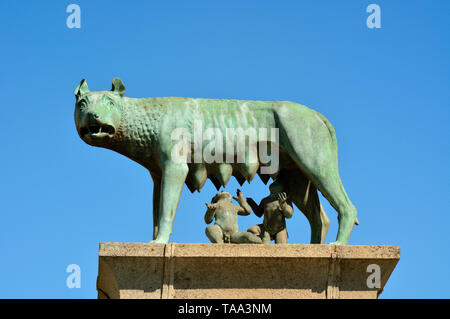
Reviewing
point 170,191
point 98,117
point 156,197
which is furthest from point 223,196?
point 98,117

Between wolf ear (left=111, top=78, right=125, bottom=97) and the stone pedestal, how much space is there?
2.67m

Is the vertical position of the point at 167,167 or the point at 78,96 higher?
the point at 78,96

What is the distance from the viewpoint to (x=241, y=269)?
15500mm

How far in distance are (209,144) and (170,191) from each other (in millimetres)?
1041

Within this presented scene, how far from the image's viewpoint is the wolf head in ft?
53.6

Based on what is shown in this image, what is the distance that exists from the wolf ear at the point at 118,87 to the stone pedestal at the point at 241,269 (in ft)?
8.76

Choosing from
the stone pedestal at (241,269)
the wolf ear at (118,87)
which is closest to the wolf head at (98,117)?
the wolf ear at (118,87)

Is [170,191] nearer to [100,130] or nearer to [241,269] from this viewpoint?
[100,130]

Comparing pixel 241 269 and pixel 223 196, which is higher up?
pixel 223 196

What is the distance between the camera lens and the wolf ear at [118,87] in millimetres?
16703

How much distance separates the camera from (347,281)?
15555mm
